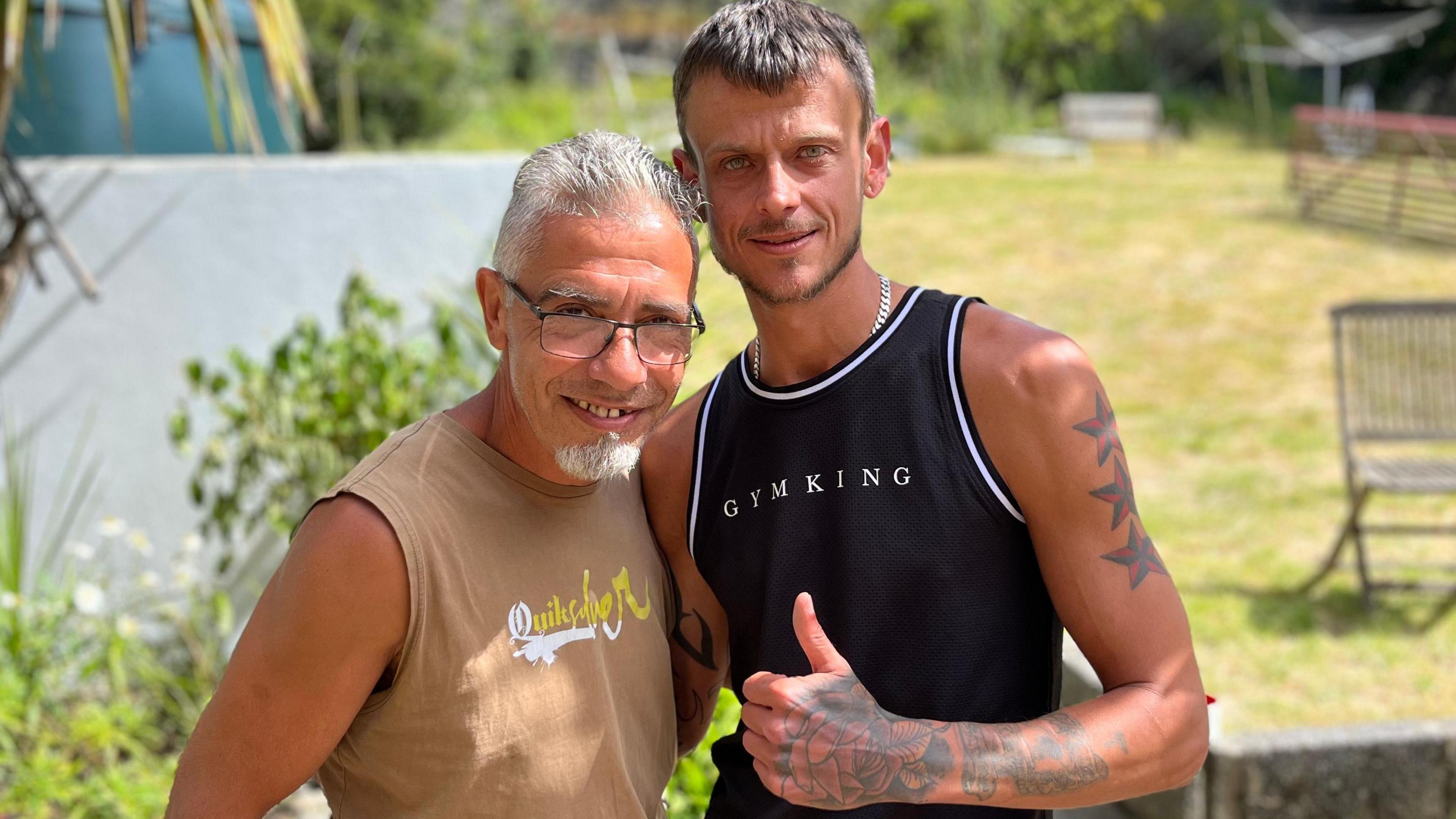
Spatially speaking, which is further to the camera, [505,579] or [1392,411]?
[1392,411]

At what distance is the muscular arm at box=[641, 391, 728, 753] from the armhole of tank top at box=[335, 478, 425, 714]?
0.54 m

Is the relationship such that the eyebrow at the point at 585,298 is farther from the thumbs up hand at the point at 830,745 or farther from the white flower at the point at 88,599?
the white flower at the point at 88,599

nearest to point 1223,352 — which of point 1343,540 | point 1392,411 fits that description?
point 1392,411

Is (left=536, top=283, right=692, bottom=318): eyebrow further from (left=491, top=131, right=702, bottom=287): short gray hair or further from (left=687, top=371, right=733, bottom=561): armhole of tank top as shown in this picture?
(left=687, top=371, right=733, bottom=561): armhole of tank top

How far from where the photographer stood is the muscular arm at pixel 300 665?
1621mm

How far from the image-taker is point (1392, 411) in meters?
6.58

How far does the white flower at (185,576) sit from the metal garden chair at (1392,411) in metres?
4.97

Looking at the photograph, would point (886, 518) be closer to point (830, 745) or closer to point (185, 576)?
point (830, 745)

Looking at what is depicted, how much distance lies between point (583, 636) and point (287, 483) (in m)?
2.69

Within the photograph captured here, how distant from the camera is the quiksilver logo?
184cm

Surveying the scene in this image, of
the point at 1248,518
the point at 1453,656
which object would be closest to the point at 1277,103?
the point at 1248,518

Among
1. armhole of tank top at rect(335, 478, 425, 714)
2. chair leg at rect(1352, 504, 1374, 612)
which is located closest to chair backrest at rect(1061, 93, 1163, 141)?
chair leg at rect(1352, 504, 1374, 612)

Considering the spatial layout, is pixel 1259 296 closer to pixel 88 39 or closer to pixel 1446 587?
pixel 1446 587

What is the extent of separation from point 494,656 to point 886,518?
589 millimetres
